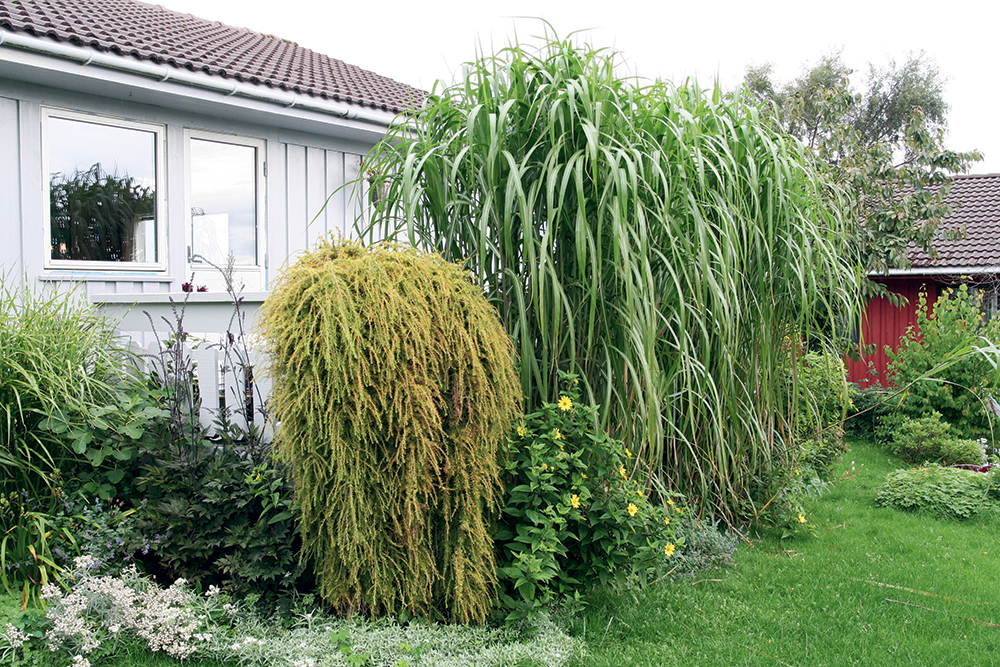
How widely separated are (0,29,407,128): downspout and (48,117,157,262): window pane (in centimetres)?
63

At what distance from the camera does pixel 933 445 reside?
6406 millimetres

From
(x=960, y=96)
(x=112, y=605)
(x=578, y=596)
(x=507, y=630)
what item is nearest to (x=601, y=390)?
(x=578, y=596)

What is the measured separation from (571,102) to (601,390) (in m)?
1.18

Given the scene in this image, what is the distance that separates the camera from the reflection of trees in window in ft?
16.2

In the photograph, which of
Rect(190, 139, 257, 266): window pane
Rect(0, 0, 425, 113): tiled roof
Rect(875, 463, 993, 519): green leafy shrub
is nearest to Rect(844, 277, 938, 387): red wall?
Rect(875, 463, 993, 519): green leafy shrub

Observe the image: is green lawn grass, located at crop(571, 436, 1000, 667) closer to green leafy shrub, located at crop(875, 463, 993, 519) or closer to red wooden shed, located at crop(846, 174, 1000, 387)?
green leafy shrub, located at crop(875, 463, 993, 519)

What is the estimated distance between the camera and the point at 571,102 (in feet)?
8.95

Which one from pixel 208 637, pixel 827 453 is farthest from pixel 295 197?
pixel 827 453

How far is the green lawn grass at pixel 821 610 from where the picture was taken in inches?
99.1

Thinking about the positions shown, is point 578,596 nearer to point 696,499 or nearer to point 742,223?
point 696,499

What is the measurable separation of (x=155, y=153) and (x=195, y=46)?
4.18 ft

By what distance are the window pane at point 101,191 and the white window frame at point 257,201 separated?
0.24 m

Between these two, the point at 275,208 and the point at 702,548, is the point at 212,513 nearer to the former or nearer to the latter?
the point at 702,548

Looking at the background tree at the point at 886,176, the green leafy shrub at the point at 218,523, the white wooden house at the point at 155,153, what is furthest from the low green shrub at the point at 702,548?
the background tree at the point at 886,176
